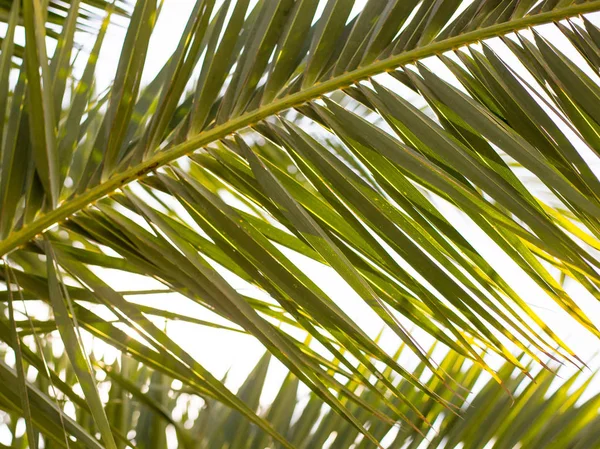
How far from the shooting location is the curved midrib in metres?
0.50

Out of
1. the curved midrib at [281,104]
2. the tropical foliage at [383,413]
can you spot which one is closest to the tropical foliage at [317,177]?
the curved midrib at [281,104]

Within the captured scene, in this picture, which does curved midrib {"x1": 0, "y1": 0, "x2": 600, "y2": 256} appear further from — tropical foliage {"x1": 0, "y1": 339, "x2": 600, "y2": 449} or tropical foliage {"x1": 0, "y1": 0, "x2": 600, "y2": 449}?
tropical foliage {"x1": 0, "y1": 339, "x2": 600, "y2": 449}

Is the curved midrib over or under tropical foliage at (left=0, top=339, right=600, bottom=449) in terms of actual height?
over

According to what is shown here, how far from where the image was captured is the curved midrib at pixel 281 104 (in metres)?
0.50

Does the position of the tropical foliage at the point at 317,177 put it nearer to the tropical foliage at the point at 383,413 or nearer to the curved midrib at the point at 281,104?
the curved midrib at the point at 281,104

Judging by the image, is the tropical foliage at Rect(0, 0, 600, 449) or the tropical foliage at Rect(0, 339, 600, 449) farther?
the tropical foliage at Rect(0, 339, 600, 449)

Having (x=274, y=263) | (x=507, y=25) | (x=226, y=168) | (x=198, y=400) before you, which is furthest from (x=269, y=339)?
(x=198, y=400)

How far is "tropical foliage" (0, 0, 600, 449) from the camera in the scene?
1.47ft

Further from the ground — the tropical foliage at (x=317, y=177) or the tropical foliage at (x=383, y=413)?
the tropical foliage at (x=317, y=177)

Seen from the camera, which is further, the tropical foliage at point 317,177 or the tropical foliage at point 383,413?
the tropical foliage at point 383,413

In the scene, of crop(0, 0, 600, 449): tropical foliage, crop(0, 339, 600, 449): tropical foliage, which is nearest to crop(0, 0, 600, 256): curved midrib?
crop(0, 0, 600, 449): tropical foliage

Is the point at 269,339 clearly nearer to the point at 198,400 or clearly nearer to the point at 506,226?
the point at 506,226

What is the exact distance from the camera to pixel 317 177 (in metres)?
0.50

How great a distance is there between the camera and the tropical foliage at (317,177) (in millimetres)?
447
